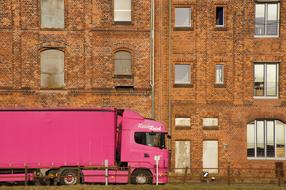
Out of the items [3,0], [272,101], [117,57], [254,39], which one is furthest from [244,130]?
[3,0]

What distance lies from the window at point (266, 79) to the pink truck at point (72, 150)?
10834 millimetres

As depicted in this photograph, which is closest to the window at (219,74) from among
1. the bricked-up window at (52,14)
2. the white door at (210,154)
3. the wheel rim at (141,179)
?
the white door at (210,154)

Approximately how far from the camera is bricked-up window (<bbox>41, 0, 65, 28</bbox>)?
3984 centimetres

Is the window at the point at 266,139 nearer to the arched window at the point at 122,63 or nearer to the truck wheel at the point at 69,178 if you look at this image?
the arched window at the point at 122,63

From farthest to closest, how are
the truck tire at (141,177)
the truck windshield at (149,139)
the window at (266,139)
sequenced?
the window at (266,139) → the truck windshield at (149,139) → the truck tire at (141,177)

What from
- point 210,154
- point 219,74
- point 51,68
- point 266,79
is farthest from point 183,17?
point 51,68

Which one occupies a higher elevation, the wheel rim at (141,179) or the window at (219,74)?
the window at (219,74)

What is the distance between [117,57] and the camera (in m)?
39.9

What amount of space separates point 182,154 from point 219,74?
18.7 ft

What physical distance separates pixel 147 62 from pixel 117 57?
6.44ft

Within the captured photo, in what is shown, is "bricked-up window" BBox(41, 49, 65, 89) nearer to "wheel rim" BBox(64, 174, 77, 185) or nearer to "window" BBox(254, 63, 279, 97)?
"wheel rim" BBox(64, 174, 77, 185)

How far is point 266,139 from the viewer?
40.1m

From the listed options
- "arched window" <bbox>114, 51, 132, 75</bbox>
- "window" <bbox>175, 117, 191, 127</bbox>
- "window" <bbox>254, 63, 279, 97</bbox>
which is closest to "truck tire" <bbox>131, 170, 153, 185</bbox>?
"window" <bbox>175, 117, 191, 127</bbox>

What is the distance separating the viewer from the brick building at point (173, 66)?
130ft
